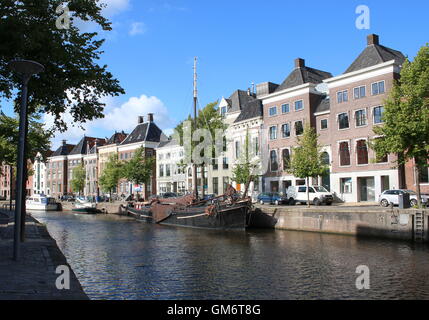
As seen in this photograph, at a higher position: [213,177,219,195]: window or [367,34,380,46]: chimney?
[367,34,380,46]: chimney

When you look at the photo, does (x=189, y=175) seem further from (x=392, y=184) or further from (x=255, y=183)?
(x=392, y=184)

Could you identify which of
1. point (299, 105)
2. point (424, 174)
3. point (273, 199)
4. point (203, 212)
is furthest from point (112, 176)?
point (424, 174)

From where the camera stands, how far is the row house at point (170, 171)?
226ft

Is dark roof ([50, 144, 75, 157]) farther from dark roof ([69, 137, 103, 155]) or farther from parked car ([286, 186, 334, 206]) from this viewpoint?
parked car ([286, 186, 334, 206])

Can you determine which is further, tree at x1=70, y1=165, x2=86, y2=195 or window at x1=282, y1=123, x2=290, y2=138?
tree at x1=70, y1=165, x2=86, y2=195

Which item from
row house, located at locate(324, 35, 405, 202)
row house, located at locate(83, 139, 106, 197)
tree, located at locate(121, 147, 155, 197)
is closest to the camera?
row house, located at locate(324, 35, 405, 202)

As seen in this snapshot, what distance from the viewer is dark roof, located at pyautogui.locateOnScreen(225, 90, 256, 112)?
200 feet

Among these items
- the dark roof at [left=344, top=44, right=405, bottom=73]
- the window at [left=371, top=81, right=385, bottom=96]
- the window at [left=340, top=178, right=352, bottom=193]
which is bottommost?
the window at [left=340, top=178, right=352, bottom=193]

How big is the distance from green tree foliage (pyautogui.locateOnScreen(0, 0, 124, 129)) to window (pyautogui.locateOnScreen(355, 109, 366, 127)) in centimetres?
3141

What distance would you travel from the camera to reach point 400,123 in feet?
89.4

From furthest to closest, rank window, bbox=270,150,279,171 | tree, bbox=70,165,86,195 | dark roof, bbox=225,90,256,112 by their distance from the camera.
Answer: tree, bbox=70,165,86,195
dark roof, bbox=225,90,256,112
window, bbox=270,150,279,171

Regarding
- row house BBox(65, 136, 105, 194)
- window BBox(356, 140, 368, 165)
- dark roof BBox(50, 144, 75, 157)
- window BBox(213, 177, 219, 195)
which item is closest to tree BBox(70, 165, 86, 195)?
row house BBox(65, 136, 105, 194)

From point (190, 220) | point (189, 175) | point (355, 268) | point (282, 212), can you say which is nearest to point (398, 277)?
point (355, 268)
